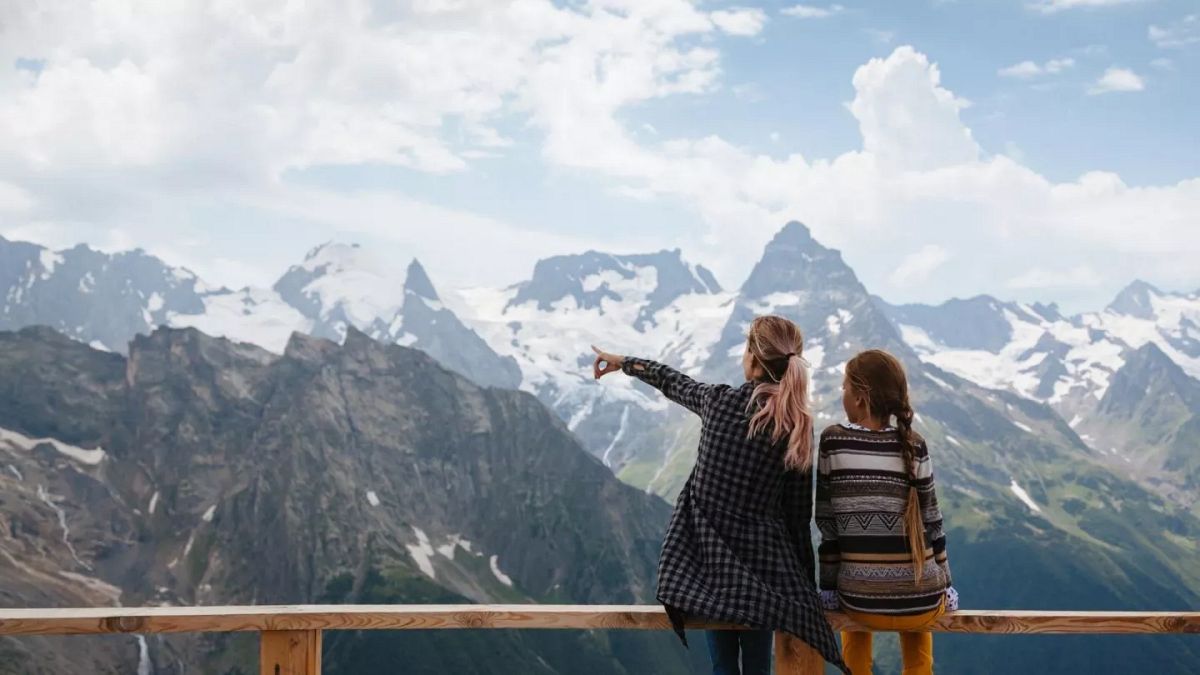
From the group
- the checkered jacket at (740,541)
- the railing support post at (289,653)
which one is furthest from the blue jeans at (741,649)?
the railing support post at (289,653)

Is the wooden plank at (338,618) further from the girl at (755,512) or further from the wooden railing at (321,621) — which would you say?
the girl at (755,512)

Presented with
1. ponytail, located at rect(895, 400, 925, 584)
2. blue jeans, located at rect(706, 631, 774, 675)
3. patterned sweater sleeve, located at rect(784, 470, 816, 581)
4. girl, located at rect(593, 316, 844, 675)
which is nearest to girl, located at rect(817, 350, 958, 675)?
ponytail, located at rect(895, 400, 925, 584)

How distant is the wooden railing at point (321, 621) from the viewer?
26.9 ft

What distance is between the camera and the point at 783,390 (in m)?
8.08

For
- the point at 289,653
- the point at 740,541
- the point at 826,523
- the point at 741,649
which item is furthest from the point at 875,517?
the point at 289,653

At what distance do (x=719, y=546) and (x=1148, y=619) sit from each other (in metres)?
4.07

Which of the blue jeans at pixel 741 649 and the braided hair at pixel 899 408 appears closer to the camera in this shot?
the braided hair at pixel 899 408

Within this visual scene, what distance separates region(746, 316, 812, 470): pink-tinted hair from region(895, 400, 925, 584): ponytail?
749 mm

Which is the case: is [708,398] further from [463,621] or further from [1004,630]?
[1004,630]

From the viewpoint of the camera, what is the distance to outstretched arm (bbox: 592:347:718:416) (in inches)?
332

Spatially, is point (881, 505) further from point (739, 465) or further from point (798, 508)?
point (739, 465)

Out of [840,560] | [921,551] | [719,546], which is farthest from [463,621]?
[921,551]

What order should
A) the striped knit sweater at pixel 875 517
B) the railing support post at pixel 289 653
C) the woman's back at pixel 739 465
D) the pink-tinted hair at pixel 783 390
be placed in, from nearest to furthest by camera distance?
the pink-tinted hair at pixel 783 390 < the woman's back at pixel 739 465 < the striped knit sweater at pixel 875 517 < the railing support post at pixel 289 653

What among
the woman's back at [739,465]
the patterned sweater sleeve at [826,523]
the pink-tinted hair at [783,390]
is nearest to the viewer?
the pink-tinted hair at [783,390]
